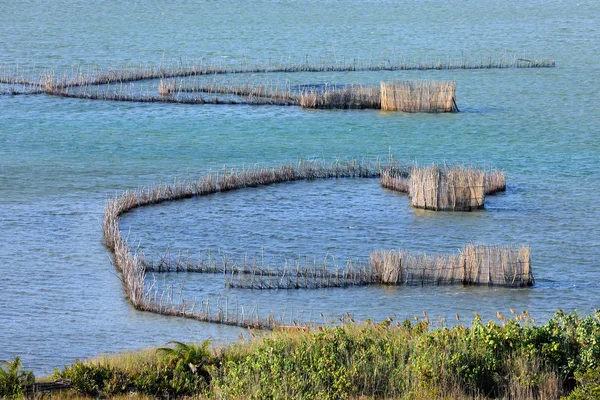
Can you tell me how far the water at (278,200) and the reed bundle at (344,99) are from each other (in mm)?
471

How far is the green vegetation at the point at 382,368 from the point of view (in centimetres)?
1153

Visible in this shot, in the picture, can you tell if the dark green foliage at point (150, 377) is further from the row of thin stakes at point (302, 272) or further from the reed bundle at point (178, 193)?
the reed bundle at point (178, 193)

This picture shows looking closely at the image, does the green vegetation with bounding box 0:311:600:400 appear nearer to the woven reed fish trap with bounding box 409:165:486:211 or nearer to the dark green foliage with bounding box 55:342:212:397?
the dark green foliage with bounding box 55:342:212:397

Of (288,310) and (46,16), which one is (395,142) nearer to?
(288,310)

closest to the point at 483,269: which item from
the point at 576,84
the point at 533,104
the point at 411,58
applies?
the point at 533,104

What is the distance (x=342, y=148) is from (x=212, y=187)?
748 cm

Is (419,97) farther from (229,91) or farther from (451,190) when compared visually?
(451,190)

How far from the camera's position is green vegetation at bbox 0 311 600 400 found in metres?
11.5

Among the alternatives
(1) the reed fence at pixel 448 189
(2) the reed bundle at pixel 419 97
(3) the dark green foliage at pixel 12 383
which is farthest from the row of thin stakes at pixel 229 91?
(3) the dark green foliage at pixel 12 383

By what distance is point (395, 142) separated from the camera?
33969 mm

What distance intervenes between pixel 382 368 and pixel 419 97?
2697 cm

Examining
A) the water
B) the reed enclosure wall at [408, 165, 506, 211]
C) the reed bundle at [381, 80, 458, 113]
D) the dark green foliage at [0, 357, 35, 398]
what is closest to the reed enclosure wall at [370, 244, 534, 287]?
the water

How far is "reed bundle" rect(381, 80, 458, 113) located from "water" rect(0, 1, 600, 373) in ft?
1.51

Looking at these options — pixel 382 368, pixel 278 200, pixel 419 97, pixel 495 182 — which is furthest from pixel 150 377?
pixel 419 97
